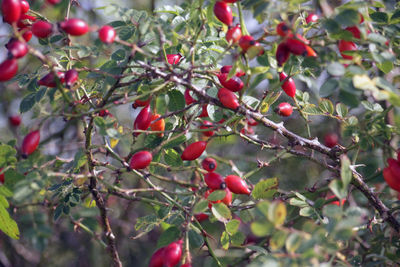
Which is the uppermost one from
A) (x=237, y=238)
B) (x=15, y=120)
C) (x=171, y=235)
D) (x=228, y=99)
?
(x=228, y=99)

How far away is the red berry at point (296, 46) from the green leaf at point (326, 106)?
1.73 ft

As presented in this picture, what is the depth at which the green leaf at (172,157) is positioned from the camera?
160 centimetres

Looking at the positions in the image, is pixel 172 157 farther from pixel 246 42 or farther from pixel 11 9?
pixel 11 9

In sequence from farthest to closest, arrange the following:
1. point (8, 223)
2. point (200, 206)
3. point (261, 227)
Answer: point (8, 223) < point (200, 206) < point (261, 227)

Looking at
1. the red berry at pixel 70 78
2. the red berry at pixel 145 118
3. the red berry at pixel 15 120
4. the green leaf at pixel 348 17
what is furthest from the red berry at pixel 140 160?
the red berry at pixel 15 120

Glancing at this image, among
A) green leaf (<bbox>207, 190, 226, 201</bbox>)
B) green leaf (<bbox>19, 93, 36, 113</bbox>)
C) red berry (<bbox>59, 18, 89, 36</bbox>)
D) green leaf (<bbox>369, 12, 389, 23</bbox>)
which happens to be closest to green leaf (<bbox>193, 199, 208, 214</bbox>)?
green leaf (<bbox>207, 190, 226, 201</bbox>)

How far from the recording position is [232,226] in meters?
1.41

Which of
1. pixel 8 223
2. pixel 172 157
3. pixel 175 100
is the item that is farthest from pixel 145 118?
pixel 8 223

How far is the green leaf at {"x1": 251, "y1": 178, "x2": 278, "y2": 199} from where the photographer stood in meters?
1.41

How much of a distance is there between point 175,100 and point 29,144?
1.56 feet

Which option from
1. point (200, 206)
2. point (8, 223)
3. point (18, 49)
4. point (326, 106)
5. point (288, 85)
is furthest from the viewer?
point (326, 106)

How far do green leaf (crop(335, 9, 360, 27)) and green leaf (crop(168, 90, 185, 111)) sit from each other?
0.56 metres

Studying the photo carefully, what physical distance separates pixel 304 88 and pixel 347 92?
6.66 feet

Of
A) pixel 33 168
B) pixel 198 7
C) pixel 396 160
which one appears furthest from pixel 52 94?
pixel 396 160
